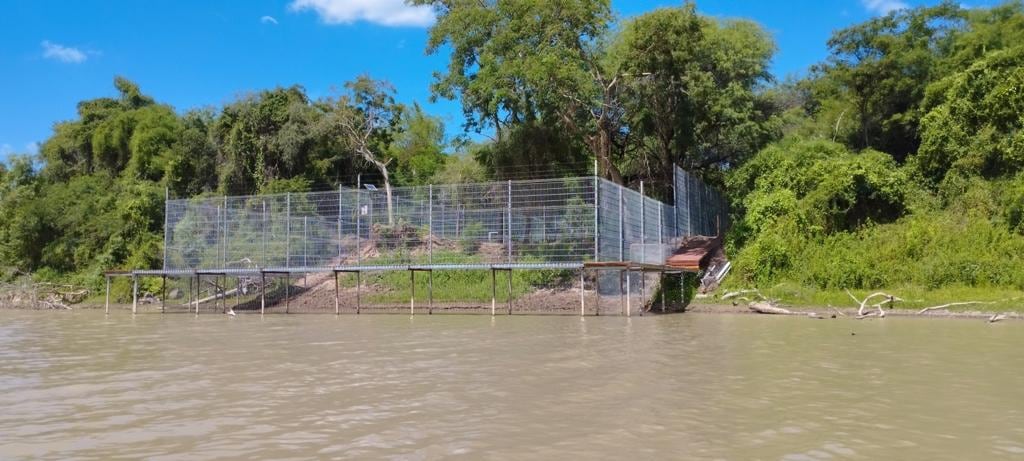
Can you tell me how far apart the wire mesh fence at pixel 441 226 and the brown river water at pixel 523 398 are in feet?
25.5

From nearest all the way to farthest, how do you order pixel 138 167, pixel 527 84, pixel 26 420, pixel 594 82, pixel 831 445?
pixel 831 445 → pixel 26 420 → pixel 527 84 → pixel 594 82 → pixel 138 167

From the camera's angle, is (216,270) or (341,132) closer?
(216,270)

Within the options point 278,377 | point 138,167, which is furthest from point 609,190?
point 138,167

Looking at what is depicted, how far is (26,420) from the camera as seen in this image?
644cm

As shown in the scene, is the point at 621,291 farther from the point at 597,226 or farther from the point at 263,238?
the point at 263,238

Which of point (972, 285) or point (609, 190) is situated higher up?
point (609, 190)

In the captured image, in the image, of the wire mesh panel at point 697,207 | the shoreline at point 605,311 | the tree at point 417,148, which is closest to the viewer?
the shoreline at point 605,311

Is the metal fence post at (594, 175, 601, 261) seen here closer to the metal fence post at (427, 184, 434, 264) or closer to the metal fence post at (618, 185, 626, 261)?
the metal fence post at (618, 185, 626, 261)

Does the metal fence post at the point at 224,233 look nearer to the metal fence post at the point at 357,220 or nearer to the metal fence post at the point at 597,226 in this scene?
the metal fence post at the point at 357,220

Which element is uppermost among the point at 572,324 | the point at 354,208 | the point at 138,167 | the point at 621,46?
the point at 621,46

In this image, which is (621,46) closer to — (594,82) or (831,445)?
(594,82)

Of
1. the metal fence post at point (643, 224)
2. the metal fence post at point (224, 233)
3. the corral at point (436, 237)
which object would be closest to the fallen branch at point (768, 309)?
the corral at point (436, 237)

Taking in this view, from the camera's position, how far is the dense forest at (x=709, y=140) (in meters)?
24.0

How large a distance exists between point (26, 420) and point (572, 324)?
41.3ft
